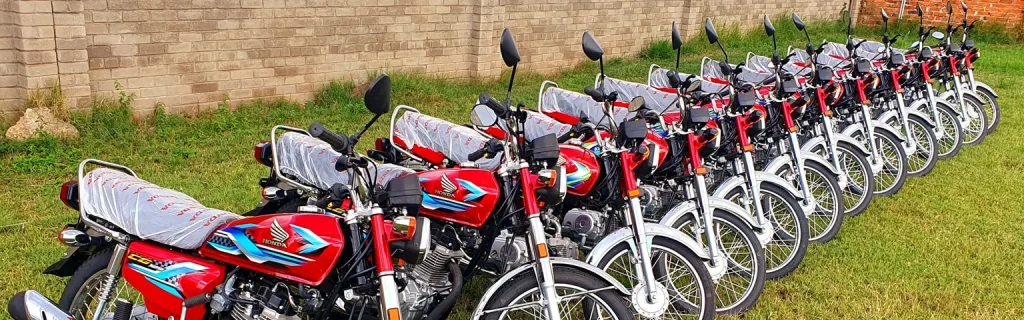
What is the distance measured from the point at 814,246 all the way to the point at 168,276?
345 centimetres

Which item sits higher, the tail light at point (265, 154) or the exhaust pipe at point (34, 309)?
the tail light at point (265, 154)

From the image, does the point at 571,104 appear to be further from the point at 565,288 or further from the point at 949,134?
the point at 949,134

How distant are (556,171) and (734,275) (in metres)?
1.36

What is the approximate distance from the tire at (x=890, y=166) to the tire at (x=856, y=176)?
35 cm

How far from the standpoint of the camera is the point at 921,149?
6.63m

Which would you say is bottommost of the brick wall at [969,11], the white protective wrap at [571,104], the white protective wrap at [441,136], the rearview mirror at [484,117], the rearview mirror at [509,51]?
the white protective wrap at [441,136]

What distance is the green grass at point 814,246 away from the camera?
4.26m

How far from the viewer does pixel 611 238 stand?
3.51 meters

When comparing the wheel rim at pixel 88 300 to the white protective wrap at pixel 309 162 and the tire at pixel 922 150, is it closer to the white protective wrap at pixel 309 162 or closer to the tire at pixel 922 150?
the white protective wrap at pixel 309 162

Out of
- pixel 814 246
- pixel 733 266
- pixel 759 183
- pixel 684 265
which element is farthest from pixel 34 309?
pixel 814 246

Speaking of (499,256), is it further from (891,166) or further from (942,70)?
(942,70)

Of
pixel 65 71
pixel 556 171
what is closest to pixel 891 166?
pixel 556 171

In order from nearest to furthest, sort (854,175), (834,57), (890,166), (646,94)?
(854,175)
(646,94)
(890,166)
(834,57)

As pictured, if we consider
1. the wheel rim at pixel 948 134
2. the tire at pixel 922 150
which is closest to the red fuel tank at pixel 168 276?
the tire at pixel 922 150
